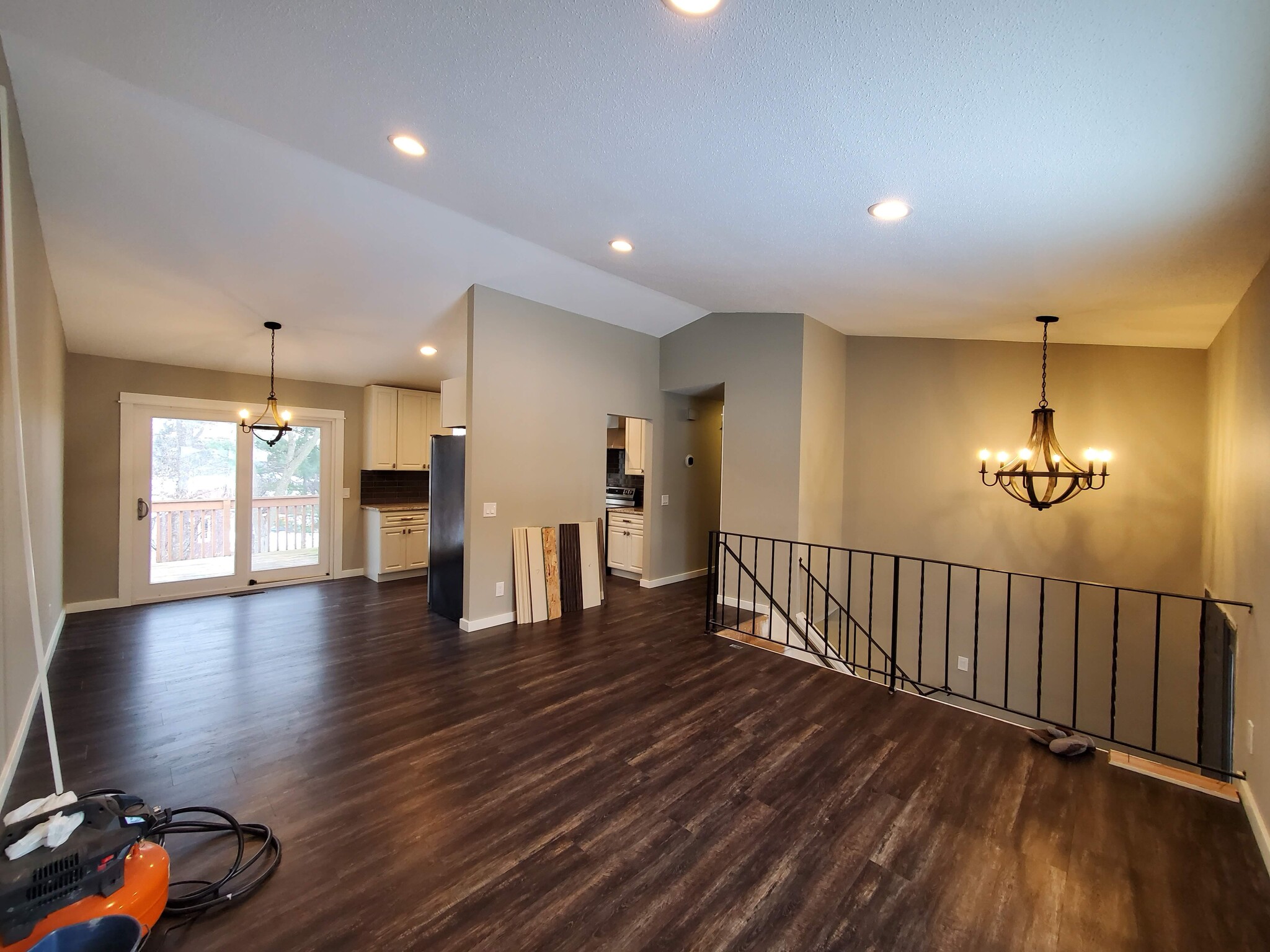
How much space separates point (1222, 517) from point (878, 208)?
317 centimetres

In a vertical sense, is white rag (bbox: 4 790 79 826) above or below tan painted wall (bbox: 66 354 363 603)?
below

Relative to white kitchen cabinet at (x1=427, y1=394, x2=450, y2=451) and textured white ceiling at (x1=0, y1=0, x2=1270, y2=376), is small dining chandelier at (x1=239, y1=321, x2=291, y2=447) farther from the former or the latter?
white kitchen cabinet at (x1=427, y1=394, x2=450, y2=451)

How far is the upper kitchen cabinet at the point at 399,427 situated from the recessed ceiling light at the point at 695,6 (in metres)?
5.83

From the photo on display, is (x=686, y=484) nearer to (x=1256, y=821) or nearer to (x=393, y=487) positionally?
(x=393, y=487)

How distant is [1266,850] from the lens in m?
2.01

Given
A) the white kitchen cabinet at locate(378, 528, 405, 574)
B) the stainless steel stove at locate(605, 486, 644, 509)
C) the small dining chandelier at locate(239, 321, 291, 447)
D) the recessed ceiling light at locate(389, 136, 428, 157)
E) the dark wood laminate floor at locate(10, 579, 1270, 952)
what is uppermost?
the recessed ceiling light at locate(389, 136, 428, 157)

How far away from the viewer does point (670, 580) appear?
6523mm

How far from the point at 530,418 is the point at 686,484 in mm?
2527

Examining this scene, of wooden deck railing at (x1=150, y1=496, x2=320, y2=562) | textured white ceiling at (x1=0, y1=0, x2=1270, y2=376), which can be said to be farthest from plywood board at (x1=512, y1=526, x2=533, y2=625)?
wooden deck railing at (x1=150, y1=496, x2=320, y2=562)

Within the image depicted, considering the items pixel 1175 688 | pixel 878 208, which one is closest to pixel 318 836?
pixel 878 208

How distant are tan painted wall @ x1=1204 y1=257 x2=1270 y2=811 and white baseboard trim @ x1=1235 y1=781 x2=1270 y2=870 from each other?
6 cm

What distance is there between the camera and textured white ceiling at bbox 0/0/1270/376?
58.2 inches

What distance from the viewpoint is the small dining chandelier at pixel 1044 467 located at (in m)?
4.00

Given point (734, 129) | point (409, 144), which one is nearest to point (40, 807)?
point (409, 144)
